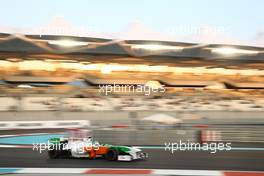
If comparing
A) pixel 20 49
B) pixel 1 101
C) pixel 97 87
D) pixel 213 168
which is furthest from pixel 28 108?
pixel 213 168

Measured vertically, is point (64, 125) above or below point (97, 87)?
below

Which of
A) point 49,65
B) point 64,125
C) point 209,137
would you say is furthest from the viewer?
point 49,65

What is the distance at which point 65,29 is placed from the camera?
3275cm

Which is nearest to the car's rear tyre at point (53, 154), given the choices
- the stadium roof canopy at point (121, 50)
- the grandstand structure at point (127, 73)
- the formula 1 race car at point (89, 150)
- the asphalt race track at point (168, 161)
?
the formula 1 race car at point (89, 150)

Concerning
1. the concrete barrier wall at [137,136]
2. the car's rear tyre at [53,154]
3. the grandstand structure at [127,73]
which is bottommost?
the car's rear tyre at [53,154]

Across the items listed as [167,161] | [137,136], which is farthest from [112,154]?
[137,136]

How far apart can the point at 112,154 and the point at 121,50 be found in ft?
82.6

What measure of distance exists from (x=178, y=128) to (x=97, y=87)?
54.8ft

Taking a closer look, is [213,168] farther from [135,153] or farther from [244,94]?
[244,94]

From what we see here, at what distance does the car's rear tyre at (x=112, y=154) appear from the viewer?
29.7 ft

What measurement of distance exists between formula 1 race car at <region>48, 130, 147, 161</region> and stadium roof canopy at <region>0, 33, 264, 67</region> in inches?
922

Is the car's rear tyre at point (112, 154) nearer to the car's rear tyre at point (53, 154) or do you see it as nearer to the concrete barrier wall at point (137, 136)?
the car's rear tyre at point (53, 154)

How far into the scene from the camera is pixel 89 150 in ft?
30.5

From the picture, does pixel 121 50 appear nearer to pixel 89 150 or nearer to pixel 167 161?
pixel 89 150
